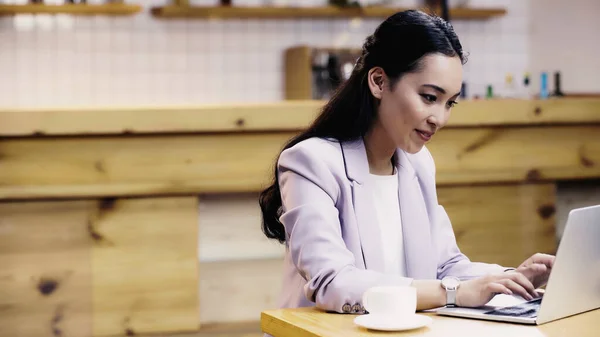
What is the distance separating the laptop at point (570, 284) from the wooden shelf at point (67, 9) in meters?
4.03

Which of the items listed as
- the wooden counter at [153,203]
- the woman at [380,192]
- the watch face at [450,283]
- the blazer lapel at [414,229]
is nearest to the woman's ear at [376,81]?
the woman at [380,192]

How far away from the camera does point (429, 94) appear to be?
176 centimetres

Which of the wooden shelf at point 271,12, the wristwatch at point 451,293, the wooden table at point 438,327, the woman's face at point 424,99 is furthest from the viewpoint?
the wooden shelf at point 271,12

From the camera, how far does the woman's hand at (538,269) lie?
1.56m

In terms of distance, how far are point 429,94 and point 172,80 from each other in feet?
12.9

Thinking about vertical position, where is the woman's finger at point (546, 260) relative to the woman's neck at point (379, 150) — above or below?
below

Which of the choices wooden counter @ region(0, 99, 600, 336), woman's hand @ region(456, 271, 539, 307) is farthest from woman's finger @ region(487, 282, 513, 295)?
wooden counter @ region(0, 99, 600, 336)

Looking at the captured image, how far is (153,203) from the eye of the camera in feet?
10.6

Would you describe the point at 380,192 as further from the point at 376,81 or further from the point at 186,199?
the point at 186,199

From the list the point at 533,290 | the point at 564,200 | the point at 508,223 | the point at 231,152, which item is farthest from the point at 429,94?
the point at 564,200

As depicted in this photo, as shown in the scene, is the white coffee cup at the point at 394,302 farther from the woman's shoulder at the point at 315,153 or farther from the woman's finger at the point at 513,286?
the woman's shoulder at the point at 315,153

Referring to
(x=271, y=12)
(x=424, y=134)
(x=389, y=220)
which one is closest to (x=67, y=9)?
(x=271, y=12)

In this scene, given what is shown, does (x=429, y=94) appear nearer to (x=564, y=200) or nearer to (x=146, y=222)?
(x=146, y=222)

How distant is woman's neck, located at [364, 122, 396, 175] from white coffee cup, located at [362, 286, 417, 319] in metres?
0.66
